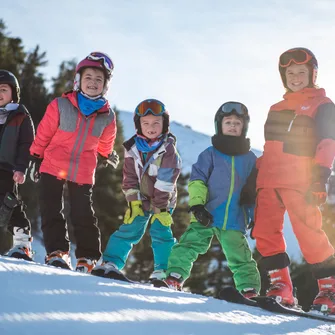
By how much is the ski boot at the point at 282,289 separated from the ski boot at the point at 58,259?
5.21ft

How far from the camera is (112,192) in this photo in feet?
57.3

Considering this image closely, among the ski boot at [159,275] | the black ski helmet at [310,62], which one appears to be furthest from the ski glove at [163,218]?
the black ski helmet at [310,62]

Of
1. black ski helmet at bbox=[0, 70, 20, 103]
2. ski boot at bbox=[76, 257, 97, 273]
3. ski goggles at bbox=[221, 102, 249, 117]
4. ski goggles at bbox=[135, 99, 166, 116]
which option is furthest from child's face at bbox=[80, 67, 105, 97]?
ski boot at bbox=[76, 257, 97, 273]

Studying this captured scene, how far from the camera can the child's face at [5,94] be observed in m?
4.32

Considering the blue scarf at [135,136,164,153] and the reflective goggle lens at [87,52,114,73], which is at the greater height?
the reflective goggle lens at [87,52,114,73]

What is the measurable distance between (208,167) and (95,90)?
4.02 ft

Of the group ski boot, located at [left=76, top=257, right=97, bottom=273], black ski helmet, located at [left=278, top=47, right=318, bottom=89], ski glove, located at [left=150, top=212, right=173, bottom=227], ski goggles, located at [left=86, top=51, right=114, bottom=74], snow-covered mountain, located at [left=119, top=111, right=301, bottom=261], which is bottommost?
ski boot, located at [left=76, top=257, right=97, bottom=273]

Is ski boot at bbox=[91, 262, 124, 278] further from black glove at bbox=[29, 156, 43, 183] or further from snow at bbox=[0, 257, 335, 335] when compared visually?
black glove at bbox=[29, 156, 43, 183]

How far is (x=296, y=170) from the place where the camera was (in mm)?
3785

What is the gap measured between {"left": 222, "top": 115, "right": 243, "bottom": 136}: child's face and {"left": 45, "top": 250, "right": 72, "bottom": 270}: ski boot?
176 centimetres

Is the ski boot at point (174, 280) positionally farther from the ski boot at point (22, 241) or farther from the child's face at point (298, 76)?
the child's face at point (298, 76)

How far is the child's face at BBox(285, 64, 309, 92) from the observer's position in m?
4.00

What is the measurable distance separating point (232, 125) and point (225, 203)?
2.35ft

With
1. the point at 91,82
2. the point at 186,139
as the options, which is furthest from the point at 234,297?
the point at 186,139
